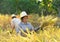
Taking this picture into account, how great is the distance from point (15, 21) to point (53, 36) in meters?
5.20

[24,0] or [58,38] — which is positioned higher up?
[58,38]

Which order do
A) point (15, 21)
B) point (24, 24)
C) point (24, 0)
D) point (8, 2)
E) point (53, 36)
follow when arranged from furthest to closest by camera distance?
point (8, 2), point (24, 0), point (15, 21), point (24, 24), point (53, 36)

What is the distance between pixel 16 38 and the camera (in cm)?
436

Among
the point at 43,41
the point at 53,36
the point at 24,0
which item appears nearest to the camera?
the point at 43,41

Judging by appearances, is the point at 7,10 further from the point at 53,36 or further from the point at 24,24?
the point at 53,36

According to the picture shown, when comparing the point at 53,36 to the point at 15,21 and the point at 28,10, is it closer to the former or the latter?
the point at 15,21

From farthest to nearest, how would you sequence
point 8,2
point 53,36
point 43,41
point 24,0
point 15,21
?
point 8,2 < point 24,0 < point 15,21 < point 53,36 < point 43,41

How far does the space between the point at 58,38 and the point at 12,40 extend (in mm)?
766

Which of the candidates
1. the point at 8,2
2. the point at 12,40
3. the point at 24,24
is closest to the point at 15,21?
the point at 24,24

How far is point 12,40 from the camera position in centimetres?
438

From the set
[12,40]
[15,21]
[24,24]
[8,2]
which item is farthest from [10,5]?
[12,40]

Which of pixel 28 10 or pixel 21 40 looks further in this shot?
pixel 28 10

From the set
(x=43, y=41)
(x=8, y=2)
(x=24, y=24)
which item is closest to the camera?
(x=43, y=41)

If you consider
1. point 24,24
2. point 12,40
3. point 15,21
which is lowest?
point 15,21
